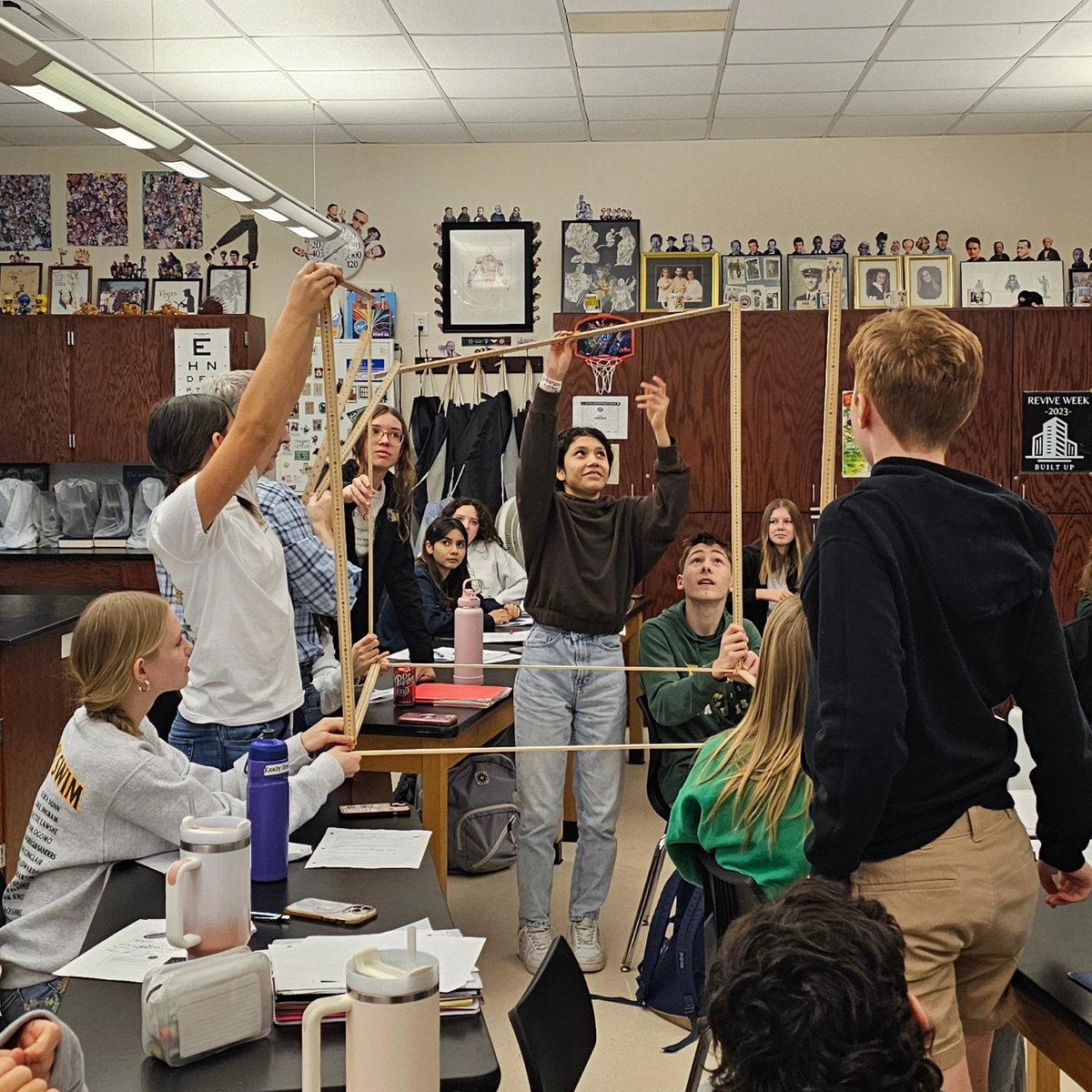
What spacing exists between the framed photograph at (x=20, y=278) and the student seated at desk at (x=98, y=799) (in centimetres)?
588

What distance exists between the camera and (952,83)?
6.07m

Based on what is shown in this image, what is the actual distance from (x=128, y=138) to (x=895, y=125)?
4607 millimetres

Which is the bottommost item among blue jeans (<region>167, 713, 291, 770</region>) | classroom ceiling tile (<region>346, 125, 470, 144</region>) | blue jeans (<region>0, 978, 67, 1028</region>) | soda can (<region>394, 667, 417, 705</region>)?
blue jeans (<region>0, 978, 67, 1028</region>)

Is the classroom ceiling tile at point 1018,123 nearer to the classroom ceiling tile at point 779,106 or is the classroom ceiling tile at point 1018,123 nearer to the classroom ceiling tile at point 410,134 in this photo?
the classroom ceiling tile at point 779,106

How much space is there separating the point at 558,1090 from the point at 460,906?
100 inches

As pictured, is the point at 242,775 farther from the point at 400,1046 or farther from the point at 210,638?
Answer: the point at 400,1046

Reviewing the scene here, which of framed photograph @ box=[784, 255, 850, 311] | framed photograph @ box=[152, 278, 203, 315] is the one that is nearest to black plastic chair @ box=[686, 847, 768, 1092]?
framed photograph @ box=[784, 255, 850, 311]

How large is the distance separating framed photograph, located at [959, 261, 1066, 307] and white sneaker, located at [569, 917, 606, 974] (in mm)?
4769

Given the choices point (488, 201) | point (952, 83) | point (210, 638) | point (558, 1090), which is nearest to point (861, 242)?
point (952, 83)

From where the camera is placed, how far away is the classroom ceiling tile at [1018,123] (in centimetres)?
670

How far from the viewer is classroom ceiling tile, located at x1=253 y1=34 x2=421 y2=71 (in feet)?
17.5

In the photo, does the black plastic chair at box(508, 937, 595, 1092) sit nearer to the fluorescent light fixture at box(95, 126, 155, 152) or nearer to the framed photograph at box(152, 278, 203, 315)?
the fluorescent light fixture at box(95, 126, 155, 152)

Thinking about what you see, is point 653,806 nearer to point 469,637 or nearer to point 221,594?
point 469,637

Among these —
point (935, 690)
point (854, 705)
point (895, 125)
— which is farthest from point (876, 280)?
point (854, 705)
